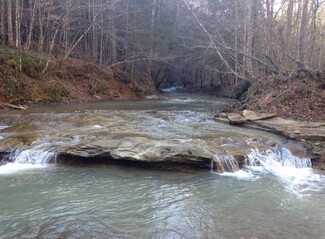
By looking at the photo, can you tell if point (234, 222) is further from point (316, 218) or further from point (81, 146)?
point (81, 146)

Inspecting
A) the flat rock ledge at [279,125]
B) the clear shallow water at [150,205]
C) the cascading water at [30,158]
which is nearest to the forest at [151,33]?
the flat rock ledge at [279,125]

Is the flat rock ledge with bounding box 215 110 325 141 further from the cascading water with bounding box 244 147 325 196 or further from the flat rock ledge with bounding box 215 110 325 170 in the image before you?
the cascading water with bounding box 244 147 325 196

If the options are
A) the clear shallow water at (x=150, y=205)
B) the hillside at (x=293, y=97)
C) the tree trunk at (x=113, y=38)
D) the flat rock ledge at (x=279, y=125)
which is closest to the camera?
the clear shallow water at (x=150, y=205)

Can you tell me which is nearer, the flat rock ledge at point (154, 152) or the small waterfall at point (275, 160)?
the flat rock ledge at point (154, 152)

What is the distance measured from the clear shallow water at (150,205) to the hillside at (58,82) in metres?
10.2

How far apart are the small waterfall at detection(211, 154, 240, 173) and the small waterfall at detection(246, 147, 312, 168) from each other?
0.46 meters

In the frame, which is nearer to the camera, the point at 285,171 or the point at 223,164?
the point at 223,164

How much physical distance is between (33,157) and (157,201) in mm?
3797

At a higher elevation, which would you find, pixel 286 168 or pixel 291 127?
pixel 291 127

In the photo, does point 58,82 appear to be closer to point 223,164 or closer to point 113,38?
point 113,38

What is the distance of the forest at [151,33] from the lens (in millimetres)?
20344

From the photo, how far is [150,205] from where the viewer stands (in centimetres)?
600

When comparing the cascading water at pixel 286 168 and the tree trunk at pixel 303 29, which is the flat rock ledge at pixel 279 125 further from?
the tree trunk at pixel 303 29

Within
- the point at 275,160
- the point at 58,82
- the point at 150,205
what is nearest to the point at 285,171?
the point at 275,160
